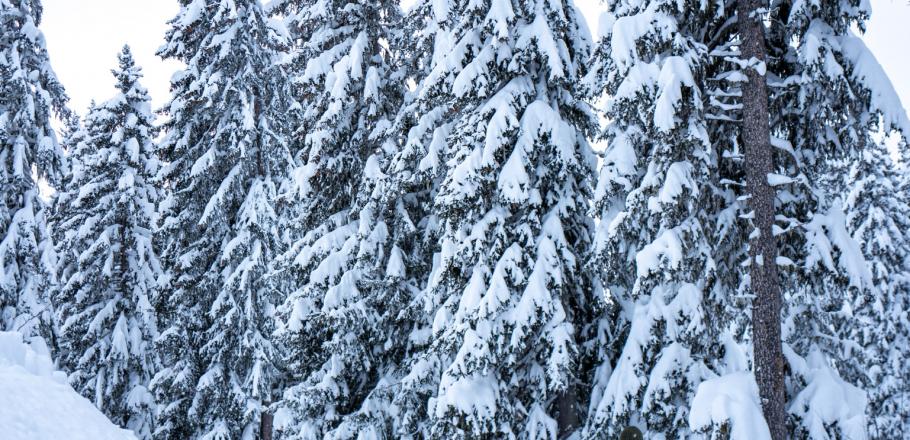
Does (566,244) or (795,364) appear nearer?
(795,364)

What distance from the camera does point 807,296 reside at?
33.2 ft

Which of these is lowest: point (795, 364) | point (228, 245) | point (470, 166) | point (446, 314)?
point (795, 364)

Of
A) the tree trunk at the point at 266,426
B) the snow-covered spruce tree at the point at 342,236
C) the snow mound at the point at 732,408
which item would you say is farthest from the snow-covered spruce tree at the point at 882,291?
the tree trunk at the point at 266,426

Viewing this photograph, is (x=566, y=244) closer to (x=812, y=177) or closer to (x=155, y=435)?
(x=812, y=177)

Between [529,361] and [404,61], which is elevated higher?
[404,61]

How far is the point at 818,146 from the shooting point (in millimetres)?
9781

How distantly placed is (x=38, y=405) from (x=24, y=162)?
12.4 metres

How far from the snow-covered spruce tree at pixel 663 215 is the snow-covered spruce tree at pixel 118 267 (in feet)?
50.7

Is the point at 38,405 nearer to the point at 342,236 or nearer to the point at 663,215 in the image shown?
the point at 342,236

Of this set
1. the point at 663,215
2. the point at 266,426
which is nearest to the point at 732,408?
the point at 663,215

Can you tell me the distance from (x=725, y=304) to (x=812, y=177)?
2.39 meters

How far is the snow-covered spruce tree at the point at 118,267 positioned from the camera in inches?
794

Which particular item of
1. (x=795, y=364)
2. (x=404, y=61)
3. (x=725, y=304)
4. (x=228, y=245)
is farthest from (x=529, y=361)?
(x=228, y=245)

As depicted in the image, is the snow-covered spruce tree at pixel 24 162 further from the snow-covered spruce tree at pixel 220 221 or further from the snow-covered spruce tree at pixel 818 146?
the snow-covered spruce tree at pixel 818 146
